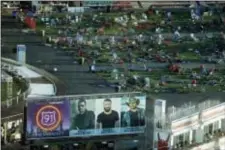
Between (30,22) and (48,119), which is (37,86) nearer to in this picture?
(48,119)

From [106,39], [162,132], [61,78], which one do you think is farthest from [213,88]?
[162,132]

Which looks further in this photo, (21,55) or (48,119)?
(21,55)

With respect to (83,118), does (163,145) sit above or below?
below

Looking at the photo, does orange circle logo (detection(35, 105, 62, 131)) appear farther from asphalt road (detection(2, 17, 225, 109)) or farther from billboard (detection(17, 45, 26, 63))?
billboard (detection(17, 45, 26, 63))

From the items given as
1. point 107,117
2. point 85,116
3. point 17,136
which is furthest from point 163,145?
point 17,136

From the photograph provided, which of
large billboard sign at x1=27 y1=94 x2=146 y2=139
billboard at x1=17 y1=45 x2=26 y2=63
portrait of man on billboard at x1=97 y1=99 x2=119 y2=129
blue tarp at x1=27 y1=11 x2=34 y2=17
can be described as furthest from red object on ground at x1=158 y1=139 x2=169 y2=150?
blue tarp at x1=27 y1=11 x2=34 y2=17

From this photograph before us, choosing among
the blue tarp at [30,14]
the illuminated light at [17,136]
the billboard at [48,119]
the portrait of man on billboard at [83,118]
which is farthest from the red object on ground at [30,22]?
the billboard at [48,119]

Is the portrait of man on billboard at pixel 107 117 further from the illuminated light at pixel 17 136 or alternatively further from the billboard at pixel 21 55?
the billboard at pixel 21 55
